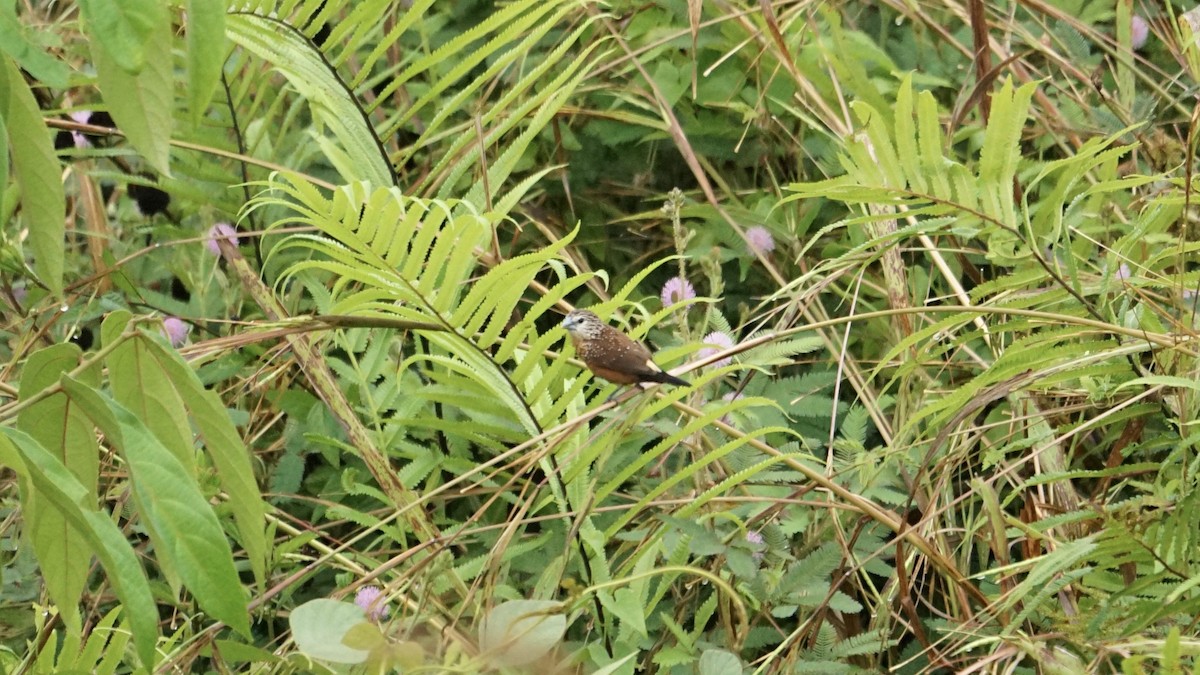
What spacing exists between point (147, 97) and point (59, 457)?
0.41 m

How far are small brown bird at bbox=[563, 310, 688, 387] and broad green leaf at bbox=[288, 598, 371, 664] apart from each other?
32.3 inches

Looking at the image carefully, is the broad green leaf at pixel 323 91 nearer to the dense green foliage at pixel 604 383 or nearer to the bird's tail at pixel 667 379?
the dense green foliage at pixel 604 383

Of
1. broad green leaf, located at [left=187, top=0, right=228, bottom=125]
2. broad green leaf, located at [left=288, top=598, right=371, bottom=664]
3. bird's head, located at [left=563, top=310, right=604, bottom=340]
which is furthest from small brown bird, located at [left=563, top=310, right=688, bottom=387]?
broad green leaf, located at [left=187, top=0, right=228, bottom=125]

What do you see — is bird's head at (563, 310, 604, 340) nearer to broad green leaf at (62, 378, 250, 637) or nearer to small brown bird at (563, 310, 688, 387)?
small brown bird at (563, 310, 688, 387)

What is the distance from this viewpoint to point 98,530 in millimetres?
1088

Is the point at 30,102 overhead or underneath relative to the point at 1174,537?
overhead

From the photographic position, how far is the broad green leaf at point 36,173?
119cm

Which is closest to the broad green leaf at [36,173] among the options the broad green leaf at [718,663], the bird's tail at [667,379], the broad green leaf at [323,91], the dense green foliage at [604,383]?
the dense green foliage at [604,383]

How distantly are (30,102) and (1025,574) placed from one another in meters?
1.84

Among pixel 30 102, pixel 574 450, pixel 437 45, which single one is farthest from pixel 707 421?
pixel 437 45

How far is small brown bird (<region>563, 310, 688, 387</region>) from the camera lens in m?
2.23

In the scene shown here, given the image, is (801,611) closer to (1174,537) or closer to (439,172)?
(1174,537)

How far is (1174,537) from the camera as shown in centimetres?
195

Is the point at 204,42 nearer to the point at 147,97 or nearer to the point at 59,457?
the point at 147,97
